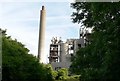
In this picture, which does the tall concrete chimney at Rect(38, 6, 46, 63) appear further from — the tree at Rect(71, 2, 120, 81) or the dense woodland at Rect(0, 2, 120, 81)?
the tree at Rect(71, 2, 120, 81)

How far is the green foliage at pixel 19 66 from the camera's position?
124 ft

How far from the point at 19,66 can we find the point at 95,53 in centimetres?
1567

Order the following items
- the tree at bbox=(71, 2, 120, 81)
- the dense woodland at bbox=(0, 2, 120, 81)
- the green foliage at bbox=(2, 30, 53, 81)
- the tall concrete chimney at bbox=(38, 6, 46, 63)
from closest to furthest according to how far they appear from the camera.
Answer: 1. the tree at bbox=(71, 2, 120, 81)
2. the dense woodland at bbox=(0, 2, 120, 81)
3. the green foliage at bbox=(2, 30, 53, 81)
4. the tall concrete chimney at bbox=(38, 6, 46, 63)

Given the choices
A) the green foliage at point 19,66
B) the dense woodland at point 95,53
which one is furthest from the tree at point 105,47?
the green foliage at point 19,66

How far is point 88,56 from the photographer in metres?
27.2

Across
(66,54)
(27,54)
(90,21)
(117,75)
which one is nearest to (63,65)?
(66,54)

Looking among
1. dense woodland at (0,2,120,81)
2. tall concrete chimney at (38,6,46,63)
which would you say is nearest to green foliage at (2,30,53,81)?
dense woodland at (0,2,120,81)

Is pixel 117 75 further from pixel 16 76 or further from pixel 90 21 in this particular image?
pixel 16 76

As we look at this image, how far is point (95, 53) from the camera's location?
24.8 meters

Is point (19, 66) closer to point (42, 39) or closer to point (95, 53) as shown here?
point (95, 53)

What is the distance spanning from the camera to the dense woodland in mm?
21984

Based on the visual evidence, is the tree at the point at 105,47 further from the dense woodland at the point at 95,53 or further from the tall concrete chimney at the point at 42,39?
the tall concrete chimney at the point at 42,39

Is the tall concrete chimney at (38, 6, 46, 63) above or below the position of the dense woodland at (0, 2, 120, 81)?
above

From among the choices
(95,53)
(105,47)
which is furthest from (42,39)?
(105,47)
